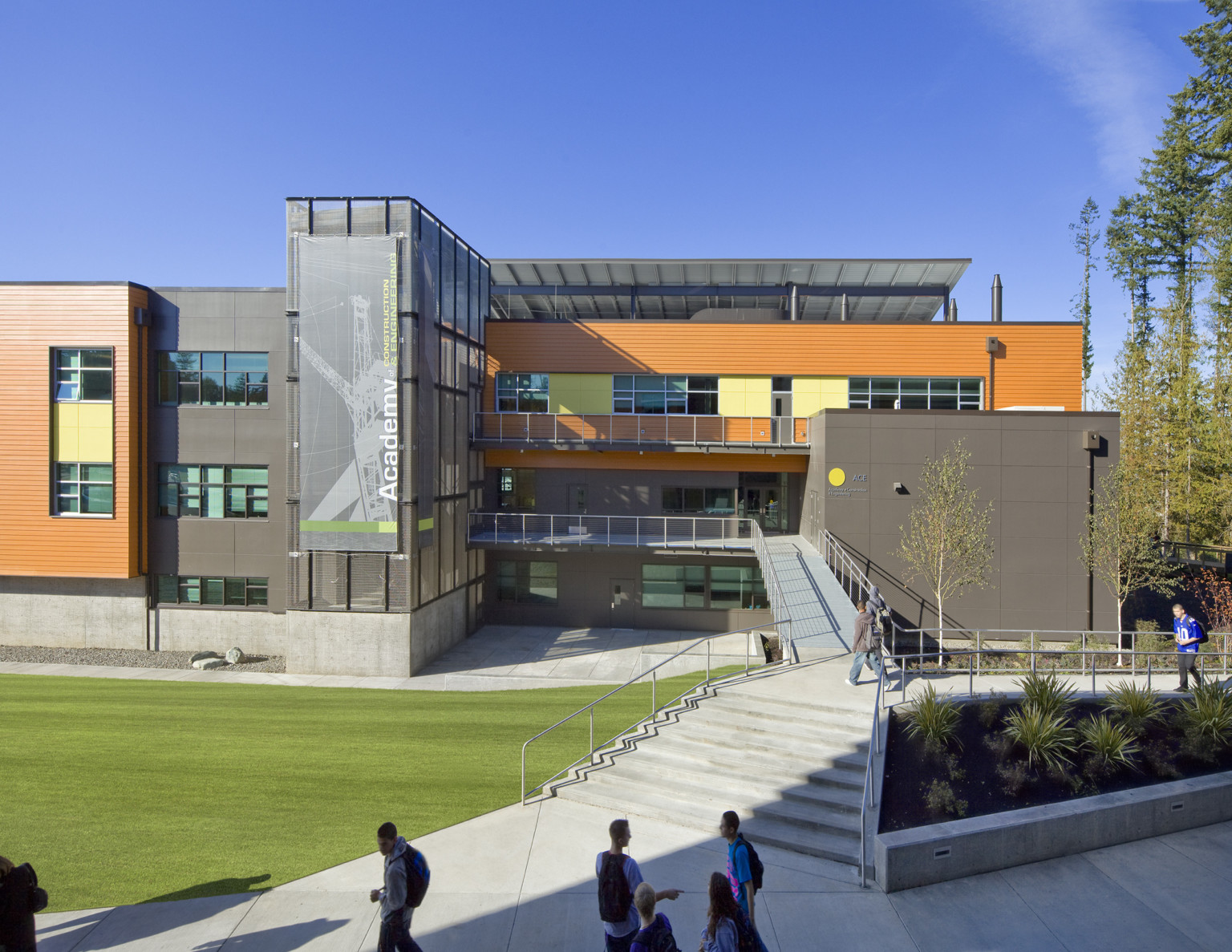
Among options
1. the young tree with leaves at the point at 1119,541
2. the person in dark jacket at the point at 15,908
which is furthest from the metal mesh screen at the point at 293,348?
the young tree with leaves at the point at 1119,541

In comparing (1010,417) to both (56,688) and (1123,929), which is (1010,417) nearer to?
(1123,929)

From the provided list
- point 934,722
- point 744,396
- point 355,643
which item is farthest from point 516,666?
point 934,722

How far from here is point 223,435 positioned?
74.9ft

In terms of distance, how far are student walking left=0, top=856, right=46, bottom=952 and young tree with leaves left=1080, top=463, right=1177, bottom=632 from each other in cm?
2258

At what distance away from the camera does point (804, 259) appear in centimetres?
2766

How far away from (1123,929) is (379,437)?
18450 mm

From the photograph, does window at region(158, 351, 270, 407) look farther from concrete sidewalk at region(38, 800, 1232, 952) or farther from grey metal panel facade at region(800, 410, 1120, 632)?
grey metal panel facade at region(800, 410, 1120, 632)

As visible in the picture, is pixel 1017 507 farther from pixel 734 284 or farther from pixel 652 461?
pixel 734 284

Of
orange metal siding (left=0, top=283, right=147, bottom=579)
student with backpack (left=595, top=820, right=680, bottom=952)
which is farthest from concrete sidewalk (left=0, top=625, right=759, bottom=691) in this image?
student with backpack (left=595, top=820, right=680, bottom=952)

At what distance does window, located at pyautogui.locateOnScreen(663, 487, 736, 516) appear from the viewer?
26.3 meters

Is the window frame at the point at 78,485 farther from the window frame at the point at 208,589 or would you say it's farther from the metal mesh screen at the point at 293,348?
the metal mesh screen at the point at 293,348

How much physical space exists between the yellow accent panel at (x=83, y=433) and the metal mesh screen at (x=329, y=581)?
837cm

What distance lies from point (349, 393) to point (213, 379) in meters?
6.42

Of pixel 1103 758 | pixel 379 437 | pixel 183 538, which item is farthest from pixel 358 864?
pixel 183 538
